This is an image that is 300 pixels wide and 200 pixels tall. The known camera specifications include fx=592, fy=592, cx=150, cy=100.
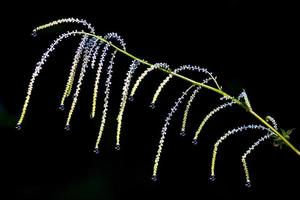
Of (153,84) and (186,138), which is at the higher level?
(153,84)

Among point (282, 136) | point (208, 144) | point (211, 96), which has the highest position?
point (211, 96)

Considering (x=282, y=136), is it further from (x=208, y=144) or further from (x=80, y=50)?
(x=208, y=144)

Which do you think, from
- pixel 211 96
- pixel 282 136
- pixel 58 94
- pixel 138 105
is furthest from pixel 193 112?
pixel 282 136

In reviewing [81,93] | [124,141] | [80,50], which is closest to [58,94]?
[81,93]

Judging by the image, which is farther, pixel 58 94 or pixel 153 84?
pixel 58 94

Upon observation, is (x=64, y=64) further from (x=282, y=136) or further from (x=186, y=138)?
(x=282, y=136)

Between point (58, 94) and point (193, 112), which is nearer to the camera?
point (193, 112)

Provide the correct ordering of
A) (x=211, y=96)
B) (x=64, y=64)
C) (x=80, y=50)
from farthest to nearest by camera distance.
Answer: (x=64, y=64) < (x=211, y=96) < (x=80, y=50)

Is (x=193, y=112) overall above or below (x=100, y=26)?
below

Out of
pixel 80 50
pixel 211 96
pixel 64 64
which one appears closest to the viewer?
pixel 80 50
